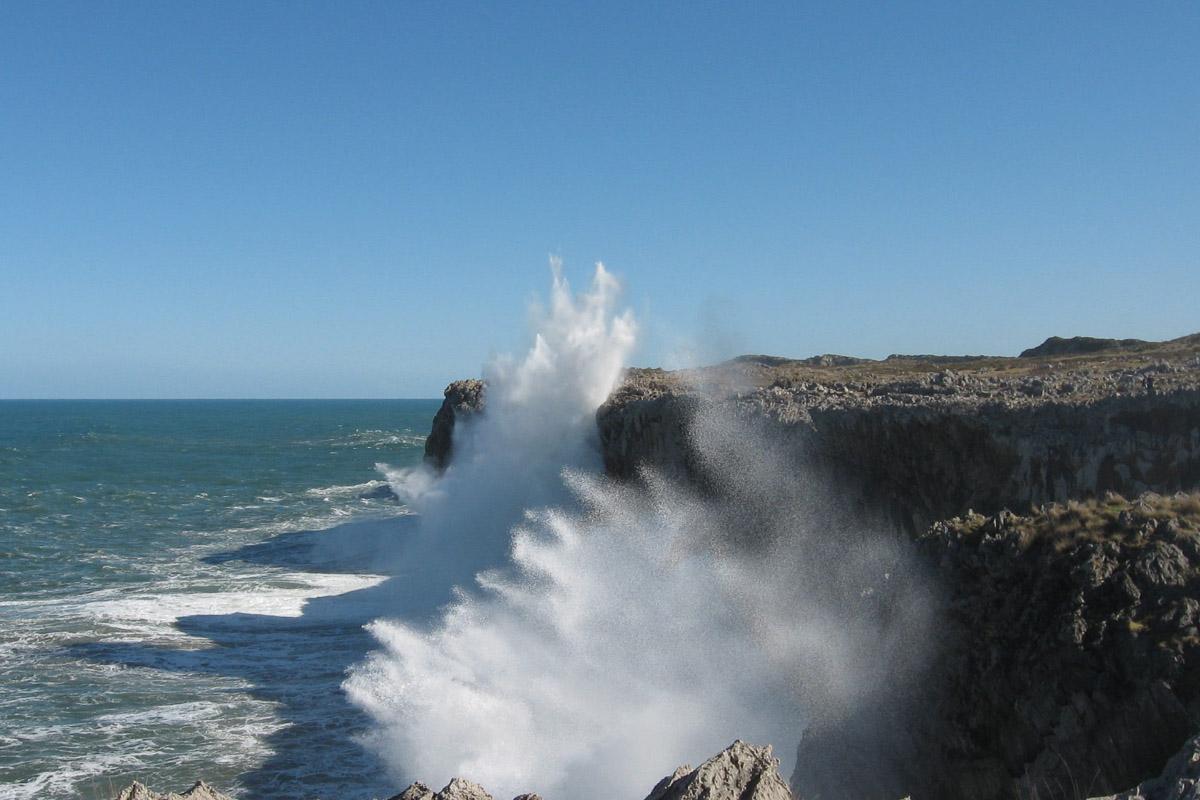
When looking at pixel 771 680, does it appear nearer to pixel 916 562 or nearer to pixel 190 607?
pixel 916 562

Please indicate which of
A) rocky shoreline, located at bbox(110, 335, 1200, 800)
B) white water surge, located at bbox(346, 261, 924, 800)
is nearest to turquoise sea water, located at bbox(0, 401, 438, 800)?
white water surge, located at bbox(346, 261, 924, 800)

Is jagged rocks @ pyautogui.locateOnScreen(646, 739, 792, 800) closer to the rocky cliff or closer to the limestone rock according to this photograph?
the limestone rock

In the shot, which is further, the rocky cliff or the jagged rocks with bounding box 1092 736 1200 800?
the rocky cliff

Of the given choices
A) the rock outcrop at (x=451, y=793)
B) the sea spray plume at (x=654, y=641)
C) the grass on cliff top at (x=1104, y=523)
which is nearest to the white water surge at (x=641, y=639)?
the sea spray plume at (x=654, y=641)

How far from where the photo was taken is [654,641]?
47.5 feet

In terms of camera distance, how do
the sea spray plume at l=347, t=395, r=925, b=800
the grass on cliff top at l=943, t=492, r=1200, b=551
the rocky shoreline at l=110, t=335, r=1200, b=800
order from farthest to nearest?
the sea spray plume at l=347, t=395, r=925, b=800 < the grass on cliff top at l=943, t=492, r=1200, b=551 < the rocky shoreline at l=110, t=335, r=1200, b=800

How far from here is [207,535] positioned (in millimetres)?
32625

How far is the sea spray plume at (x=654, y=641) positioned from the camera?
11023 millimetres

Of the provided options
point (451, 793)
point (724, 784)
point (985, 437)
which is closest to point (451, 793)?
point (451, 793)

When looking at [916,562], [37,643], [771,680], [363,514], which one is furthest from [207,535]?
[916,562]

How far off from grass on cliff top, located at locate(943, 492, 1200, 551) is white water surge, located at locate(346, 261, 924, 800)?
3.50 feet

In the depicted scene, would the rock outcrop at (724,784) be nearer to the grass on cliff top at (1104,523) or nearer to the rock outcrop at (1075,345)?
the grass on cliff top at (1104,523)

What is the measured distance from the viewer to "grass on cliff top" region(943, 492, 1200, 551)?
7090 mm

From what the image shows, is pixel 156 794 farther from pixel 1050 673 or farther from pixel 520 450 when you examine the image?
pixel 520 450
